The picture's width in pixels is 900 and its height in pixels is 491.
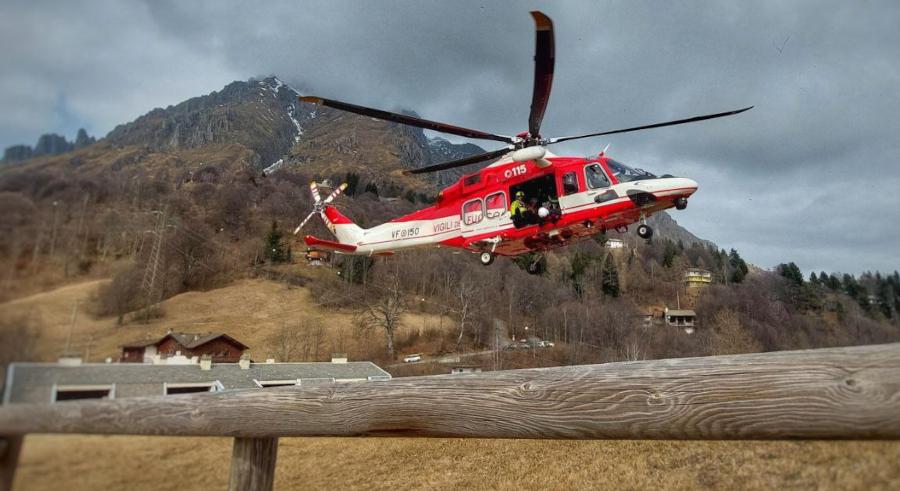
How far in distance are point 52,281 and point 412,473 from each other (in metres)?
5.21

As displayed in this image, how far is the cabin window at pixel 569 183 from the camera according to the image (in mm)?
4832

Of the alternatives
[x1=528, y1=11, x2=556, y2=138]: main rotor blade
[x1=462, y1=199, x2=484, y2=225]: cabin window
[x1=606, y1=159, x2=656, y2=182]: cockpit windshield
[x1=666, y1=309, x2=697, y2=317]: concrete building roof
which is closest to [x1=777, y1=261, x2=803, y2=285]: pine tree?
[x1=666, y1=309, x2=697, y2=317]: concrete building roof

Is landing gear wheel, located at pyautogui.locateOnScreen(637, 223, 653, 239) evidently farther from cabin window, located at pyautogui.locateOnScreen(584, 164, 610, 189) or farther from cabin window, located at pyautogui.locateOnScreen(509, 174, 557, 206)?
cabin window, located at pyautogui.locateOnScreen(509, 174, 557, 206)

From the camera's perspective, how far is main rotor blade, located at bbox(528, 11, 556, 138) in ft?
11.3

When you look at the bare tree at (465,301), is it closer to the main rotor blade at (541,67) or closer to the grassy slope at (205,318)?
the grassy slope at (205,318)

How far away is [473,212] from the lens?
16.3ft

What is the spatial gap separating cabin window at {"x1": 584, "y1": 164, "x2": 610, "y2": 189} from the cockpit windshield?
0.13 meters

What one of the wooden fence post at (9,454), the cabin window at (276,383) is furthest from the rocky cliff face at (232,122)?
the cabin window at (276,383)

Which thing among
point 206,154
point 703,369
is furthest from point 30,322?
point 703,369

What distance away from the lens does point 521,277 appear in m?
4.83

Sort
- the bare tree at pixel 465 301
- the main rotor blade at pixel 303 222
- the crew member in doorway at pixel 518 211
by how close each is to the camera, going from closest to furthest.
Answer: the main rotor blade at pixel 303 222 → the bare tree at pixel 465 301 → the crew member in doorway at pixel 518 211

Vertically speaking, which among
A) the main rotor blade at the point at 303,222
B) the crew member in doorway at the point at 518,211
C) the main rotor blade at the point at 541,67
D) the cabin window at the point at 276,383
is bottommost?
Answer: the cabin window at the point at 276,383

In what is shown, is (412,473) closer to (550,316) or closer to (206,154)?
(550,316)

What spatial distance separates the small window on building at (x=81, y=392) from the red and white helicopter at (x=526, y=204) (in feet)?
7.10
